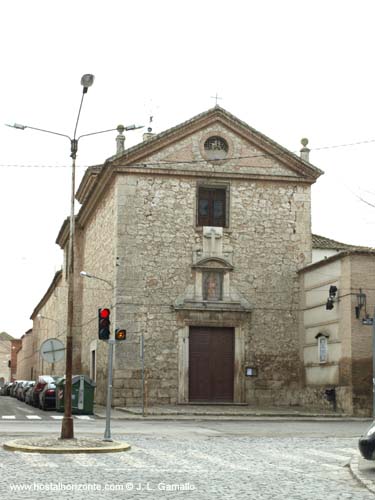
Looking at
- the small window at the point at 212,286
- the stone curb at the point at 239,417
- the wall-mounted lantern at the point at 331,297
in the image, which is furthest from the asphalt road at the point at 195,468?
the small window at the point at 212,286

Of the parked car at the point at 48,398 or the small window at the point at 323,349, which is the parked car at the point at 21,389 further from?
the small window at the point at 323,349

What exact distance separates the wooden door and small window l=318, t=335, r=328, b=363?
3.71 meters

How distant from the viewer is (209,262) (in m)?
33.8

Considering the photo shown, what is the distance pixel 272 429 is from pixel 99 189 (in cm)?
1849

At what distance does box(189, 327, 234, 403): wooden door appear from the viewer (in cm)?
3316

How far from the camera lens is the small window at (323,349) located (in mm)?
31587

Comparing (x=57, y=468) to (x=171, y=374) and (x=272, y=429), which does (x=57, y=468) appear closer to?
(x=272, y=429)

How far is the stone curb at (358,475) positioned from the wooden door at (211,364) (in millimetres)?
19737

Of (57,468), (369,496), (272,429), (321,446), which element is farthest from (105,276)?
(369,496)

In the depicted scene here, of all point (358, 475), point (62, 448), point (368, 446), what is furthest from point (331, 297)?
point (358, 475)

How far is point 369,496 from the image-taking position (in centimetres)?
953

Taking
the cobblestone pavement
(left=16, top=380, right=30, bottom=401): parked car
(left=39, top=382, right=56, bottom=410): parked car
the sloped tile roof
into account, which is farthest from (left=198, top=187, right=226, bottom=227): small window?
the cobblestone pavement

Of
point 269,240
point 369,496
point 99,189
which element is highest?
point 99,189

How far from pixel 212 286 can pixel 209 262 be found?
101 centimetres
